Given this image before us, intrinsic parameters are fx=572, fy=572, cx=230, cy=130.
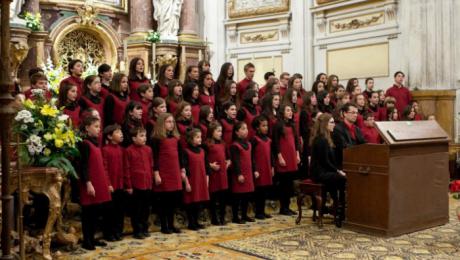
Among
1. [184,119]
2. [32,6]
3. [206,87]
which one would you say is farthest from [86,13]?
[184,119]

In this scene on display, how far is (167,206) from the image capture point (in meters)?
Answer: 6.04

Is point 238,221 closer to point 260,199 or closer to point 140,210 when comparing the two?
point 260,199

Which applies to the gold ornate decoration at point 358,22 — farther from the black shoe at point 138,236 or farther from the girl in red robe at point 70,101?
the black shoe at point 138,236

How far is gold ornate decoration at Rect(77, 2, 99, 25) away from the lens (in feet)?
36.5

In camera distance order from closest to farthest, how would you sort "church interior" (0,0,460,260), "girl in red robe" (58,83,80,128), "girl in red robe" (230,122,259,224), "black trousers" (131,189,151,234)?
"church interior" (0,0,460,260)
"girl in red robe" (58,83,80,128)
"black trousers" (131,189,151,234)
"girl in red robe" (230,122,259,224)

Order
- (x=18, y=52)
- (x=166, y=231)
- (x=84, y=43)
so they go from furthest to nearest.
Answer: (x=84, y=43), (x=18, y=52), (x=166, y=231)

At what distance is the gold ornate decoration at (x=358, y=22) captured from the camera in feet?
35.4

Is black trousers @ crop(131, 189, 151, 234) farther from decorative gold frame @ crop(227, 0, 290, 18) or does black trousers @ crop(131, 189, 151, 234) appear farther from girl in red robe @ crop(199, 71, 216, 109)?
decorative gold frame @ crop(227, 0, 290, 18)

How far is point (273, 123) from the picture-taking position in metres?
6.96

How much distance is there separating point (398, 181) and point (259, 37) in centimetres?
801

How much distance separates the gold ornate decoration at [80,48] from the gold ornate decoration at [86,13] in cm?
31

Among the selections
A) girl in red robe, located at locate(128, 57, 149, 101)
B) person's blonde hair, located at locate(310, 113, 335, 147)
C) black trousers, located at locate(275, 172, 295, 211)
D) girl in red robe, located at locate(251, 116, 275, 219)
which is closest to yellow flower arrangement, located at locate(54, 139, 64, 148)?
girl in red robe, located at locate(128, 57, 149, 101)

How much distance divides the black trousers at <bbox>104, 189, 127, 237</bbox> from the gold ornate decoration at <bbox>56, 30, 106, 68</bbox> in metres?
5.78

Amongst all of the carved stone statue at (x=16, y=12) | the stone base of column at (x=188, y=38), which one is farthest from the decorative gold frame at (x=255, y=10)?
the carved stone statue at (x=16, y=12)
